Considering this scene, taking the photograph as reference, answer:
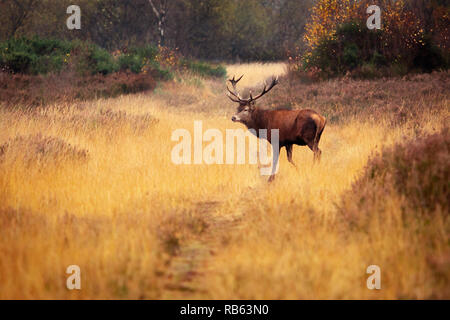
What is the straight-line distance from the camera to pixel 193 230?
5703mm

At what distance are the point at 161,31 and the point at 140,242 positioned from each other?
32.8m

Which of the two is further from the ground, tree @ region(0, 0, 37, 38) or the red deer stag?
tree @ region(0, 0, 37, 38)

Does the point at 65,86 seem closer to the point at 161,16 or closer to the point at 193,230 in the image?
the point at 193,230

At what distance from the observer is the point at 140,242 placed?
194 inches

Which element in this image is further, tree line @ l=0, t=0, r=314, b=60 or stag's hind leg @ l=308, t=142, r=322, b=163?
tree line @ l=0, t=0, r=314, b=60

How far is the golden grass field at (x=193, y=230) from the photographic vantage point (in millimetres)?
4035

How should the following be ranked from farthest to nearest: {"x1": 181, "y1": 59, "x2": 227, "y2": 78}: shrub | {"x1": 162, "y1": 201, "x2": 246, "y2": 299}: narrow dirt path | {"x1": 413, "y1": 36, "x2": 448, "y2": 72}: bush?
{"x1": 181, "y1": 59, "x2": 227, "y2": 78}: shrub → {"x1": 413, "y1": 36, "x2": 448, "y2": 72}: bush → {"x1": 162, "y1": 201, "x2": 246, "y2": 299}: narrow dirt path

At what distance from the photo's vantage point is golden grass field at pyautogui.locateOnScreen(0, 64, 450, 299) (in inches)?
159

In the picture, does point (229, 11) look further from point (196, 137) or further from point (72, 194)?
point (72, 194)

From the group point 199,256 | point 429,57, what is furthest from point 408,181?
point 429,57

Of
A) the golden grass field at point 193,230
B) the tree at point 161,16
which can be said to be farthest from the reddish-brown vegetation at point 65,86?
the tree at point 161,16

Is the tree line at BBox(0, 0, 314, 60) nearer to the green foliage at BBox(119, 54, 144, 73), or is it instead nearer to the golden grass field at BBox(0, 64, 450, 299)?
the green foliage at BBox(119, 54, 144, 73)

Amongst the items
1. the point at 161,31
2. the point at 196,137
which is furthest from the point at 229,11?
the point at 196,137

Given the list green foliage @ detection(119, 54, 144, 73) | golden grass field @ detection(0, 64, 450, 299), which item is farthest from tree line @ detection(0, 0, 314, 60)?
golden grass field @ detection(0, 64, 450, 299)
